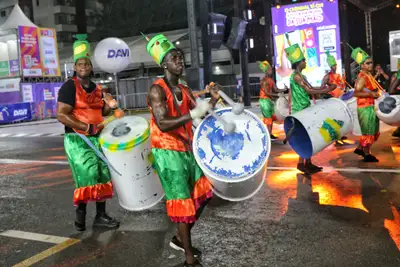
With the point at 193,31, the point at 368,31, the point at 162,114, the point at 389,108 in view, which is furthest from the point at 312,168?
the point at 368,31

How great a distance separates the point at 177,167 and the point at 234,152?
494 millimetres

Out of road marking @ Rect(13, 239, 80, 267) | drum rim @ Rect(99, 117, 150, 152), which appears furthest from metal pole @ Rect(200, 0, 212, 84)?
road marking @ Rect(13, 239, 80, 267)

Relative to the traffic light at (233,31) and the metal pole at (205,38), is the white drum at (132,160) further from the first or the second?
the traffic light at (233,31)

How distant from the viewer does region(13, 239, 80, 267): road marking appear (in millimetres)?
3999

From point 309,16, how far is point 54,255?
64.4ft

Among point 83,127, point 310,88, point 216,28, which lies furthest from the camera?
point 216,28

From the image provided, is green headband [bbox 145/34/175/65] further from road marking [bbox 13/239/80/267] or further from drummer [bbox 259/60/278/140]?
drummer [bbox 259/60/278/140]

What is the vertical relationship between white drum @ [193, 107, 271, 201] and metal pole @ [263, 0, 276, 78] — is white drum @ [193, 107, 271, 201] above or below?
below

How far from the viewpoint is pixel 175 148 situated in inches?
143

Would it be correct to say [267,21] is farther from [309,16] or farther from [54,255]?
[54,255]

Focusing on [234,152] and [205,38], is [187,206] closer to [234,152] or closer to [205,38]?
[234,152]

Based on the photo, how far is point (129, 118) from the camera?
4.63 m

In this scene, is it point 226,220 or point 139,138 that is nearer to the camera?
point 139,138

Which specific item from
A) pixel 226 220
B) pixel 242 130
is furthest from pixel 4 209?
pixel 242 130
